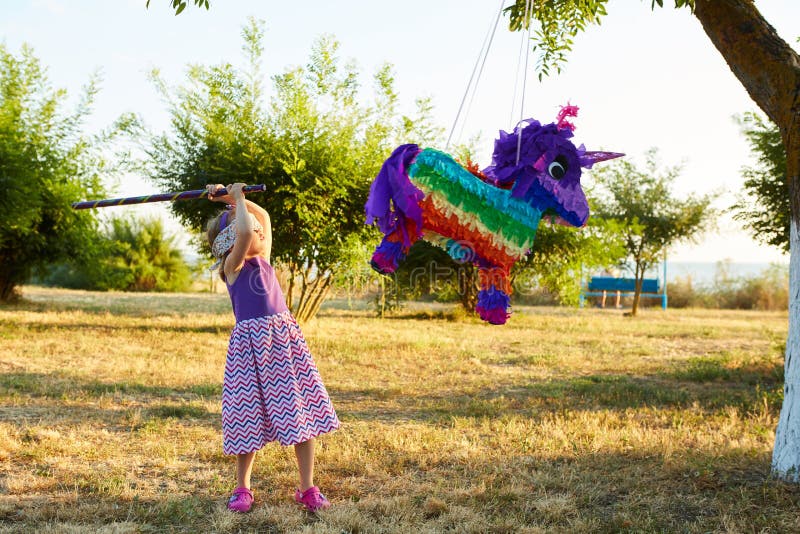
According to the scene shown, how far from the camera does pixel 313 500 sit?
9.79ft

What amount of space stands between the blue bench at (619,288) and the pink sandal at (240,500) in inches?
587

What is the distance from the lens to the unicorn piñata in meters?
2.83

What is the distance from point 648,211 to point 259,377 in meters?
13.5

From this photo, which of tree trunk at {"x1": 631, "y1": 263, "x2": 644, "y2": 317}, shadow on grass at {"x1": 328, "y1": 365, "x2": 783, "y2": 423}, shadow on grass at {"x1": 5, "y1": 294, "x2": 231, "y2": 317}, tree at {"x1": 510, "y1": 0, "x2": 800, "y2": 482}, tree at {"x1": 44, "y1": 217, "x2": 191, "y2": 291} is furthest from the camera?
tree at {"x1": 44, "y1": 217, "x2": 191, "y2": 291}

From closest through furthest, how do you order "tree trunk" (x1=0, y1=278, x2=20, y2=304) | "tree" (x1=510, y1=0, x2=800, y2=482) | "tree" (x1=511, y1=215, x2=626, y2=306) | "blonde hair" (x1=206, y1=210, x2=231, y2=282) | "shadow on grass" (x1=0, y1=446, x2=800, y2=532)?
1. "shadow on grass" (x1=0, y1=446, x2=800, y2=532)
2. "blonde hair" (x1=206, y1=210, x2=231, y2=282)
3. "tree" (x1=510, y1=0, x2=800, y2=482)
4. "tree" (x1=511, y1=215, x2=626, y2=306)
5. "tree trunk" (x1=0, y1=278, x2=20, y2=304)

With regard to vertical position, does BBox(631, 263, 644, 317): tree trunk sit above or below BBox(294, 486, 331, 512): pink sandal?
above

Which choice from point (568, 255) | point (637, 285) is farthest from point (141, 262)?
point (637, 285)

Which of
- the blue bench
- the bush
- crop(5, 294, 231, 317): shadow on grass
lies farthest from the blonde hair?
the bush

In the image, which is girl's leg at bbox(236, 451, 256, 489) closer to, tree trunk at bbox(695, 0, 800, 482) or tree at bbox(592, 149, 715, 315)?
tree trunk at bbox(695, 0, 800, 482)

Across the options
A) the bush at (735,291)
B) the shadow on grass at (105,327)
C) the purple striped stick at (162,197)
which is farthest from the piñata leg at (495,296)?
the bush at (735,291)

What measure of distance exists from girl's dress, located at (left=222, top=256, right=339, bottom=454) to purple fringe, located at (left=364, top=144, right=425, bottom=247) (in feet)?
1.98

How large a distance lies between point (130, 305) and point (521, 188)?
37.3ft

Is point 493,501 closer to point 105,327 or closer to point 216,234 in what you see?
point 216,234

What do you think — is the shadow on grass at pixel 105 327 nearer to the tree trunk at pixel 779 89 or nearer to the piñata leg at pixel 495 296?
the piñata leg at pixel 495 296
